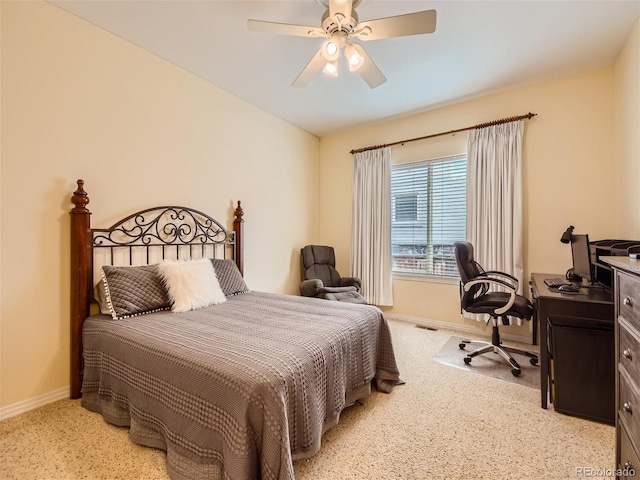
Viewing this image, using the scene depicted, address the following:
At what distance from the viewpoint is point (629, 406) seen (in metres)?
1.08

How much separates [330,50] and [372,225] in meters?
2.63

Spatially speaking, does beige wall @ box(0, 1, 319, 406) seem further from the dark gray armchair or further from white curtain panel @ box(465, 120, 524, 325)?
white curtain panel @ box(465, 120, 524, 325)

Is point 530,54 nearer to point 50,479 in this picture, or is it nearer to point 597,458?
point 597,458

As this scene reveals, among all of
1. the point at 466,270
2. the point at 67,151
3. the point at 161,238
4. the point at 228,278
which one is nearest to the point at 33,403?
the point at 161,238

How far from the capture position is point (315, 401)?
1.46 meters

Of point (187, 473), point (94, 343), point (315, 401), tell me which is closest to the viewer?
point (187, 473)

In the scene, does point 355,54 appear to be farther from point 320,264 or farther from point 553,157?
point 320,264

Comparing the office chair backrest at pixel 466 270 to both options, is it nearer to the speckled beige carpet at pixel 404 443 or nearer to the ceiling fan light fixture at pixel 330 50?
the speckled beige carpet at pixel 404 443

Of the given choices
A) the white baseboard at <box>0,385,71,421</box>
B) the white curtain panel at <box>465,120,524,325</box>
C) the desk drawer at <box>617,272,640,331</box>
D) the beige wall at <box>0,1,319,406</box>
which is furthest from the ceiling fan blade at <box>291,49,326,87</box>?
the white baseboard at <box>0,385,71,421</box>

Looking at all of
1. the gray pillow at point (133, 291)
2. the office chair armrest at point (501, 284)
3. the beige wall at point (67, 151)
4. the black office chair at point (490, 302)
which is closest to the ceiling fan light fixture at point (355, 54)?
the beige wall at point (67, 151)

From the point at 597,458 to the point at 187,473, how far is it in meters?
2.09

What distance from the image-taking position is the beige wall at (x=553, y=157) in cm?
284

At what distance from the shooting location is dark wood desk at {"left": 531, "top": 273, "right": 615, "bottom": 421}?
5.96 feet

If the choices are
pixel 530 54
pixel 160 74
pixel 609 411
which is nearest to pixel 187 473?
pixel 609 411
